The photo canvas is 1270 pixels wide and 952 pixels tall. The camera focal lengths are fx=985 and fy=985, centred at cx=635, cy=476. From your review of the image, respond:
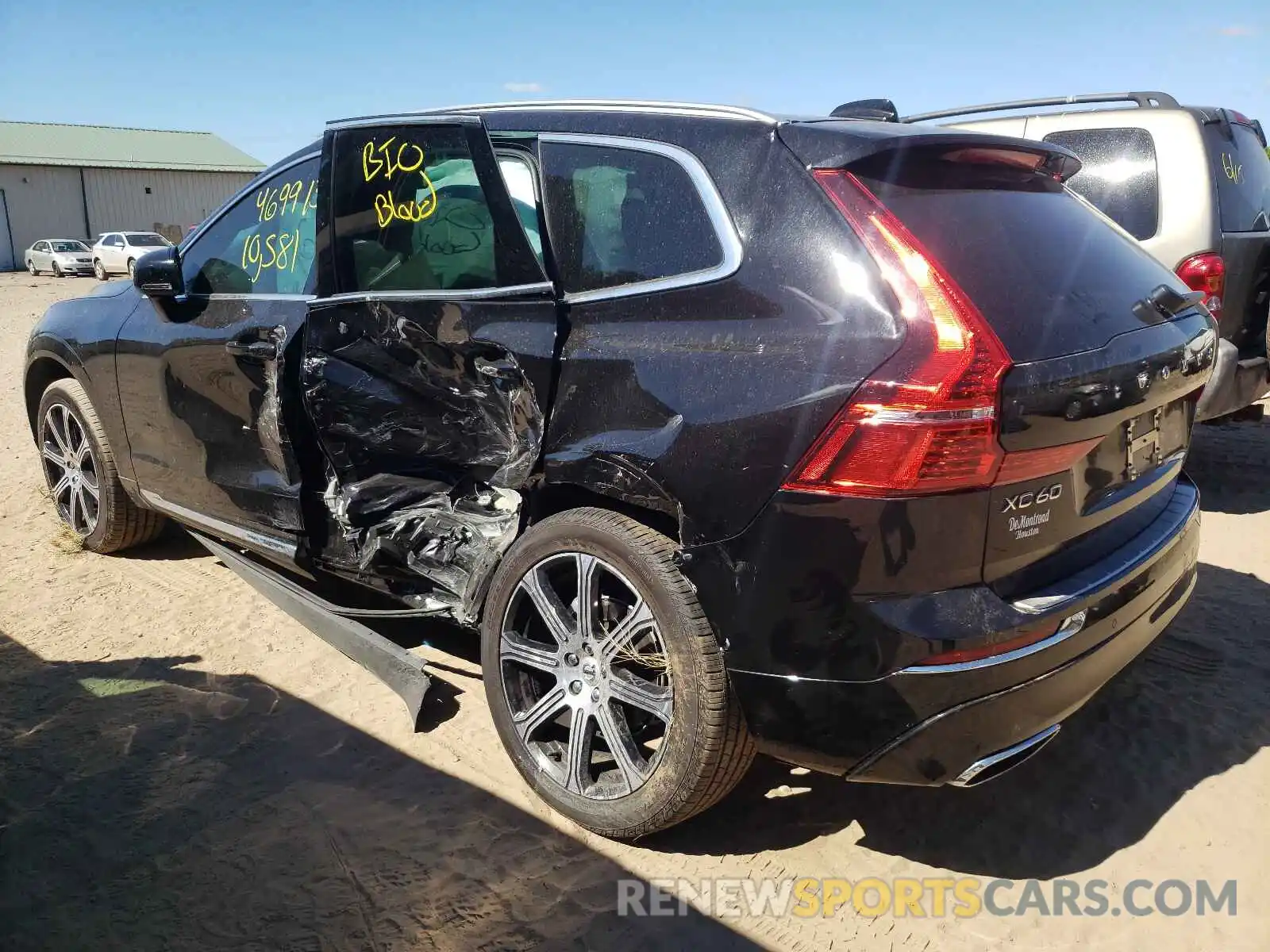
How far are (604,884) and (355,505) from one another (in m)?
1.67

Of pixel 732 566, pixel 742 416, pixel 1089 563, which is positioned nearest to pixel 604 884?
pixel 732 566

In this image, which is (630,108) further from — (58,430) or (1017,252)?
(58,430)

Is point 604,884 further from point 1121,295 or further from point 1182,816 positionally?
point 1121,295

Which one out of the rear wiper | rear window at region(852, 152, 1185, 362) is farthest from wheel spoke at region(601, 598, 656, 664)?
the rear wiper

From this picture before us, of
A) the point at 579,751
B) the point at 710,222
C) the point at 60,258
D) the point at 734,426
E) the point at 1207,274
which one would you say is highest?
the point at 710,222

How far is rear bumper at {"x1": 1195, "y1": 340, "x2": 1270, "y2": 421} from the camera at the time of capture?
5.12 metres

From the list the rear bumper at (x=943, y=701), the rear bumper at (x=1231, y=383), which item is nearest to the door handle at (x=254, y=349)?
the rear bumper at (x=943, y=701)

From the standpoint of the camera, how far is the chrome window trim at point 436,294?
2.91m

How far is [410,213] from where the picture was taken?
11.0 feet

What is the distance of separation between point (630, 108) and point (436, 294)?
88cm

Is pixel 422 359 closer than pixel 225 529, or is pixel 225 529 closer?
pixel 422 359

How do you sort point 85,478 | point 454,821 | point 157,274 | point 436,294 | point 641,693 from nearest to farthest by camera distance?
point 641,693 → point 454,821 → point 436,294 → point 157,274 → point 85,478

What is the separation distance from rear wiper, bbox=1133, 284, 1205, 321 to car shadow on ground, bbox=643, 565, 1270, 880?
1.38m

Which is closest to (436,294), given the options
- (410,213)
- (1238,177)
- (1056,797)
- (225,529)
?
(410,213)
